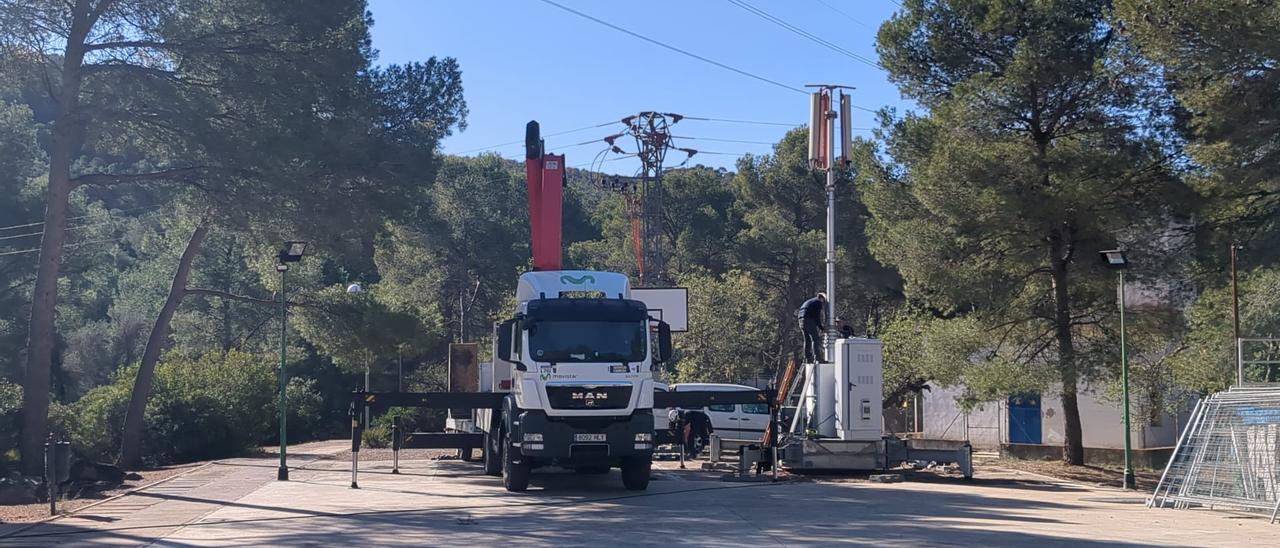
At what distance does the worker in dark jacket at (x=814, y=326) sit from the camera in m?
24.0

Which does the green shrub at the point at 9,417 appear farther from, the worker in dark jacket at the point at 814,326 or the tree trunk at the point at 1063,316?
the tree trunk at the point at 1063,316

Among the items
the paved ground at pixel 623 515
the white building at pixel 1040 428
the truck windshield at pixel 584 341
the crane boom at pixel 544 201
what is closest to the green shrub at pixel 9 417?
the paved ground at pixel 623 515

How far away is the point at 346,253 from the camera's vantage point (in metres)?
27.0

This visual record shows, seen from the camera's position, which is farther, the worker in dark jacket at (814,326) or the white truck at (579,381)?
the worker in dark jacket at (814,326)

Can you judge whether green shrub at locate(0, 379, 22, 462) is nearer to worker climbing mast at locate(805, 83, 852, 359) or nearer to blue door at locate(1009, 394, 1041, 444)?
worker climbing mast at locate(805, 83, 852, 359)

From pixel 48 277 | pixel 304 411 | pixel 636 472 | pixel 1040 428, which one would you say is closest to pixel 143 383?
pixel 48 277

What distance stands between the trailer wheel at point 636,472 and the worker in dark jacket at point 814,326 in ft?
17.6

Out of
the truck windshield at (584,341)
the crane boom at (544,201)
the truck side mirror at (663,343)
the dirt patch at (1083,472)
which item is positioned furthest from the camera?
the dirt patch at (1083,472)

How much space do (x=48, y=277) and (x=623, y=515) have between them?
13.5 m

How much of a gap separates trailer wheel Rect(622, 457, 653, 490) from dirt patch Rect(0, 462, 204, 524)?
8.79 metres

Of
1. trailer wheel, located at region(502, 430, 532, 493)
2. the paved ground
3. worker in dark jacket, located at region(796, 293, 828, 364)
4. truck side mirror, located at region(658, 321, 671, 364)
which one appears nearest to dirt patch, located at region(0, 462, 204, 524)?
the paved ground

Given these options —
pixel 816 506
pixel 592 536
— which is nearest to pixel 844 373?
pixel 816 506

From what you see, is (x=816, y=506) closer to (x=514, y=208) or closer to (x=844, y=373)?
(x=844, y=373)

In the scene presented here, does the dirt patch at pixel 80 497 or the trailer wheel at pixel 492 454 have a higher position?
the trailer wheel at pixel 492 454
